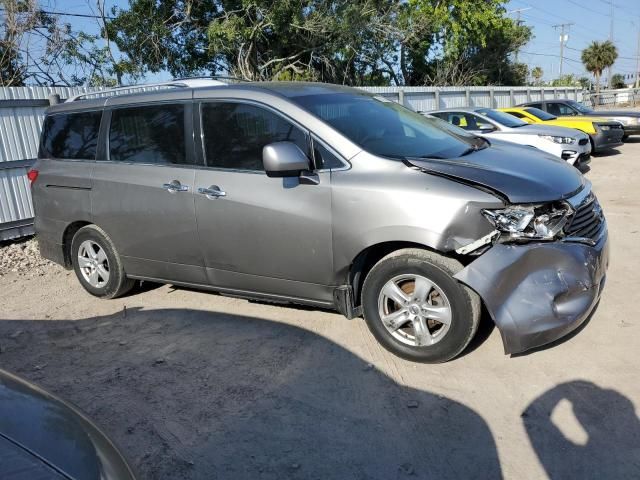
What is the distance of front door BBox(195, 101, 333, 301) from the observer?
3803 mm

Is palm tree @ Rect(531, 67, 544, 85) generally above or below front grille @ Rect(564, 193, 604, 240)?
above

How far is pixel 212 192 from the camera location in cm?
418

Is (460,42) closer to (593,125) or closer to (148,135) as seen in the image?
(593,125)

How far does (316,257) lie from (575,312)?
1.70 metres

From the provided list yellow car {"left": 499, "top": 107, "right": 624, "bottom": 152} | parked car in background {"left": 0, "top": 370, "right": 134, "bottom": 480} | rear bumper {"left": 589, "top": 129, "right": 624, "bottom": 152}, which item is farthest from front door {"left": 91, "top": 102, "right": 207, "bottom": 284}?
rear bumper {"left": 589, "top": 129, "right": 624, "bottom": 152}

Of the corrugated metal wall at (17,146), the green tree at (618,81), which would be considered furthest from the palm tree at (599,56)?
the corrugated metal wall at (17,146)

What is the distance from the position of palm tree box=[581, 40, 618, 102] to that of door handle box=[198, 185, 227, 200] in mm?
61957

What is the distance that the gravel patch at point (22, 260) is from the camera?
6.87 m

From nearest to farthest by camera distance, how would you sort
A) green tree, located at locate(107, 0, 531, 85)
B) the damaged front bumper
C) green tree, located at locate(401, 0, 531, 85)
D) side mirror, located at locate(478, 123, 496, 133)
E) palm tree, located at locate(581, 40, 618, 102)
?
the damaged front bumper < side mirror, located at locate(478, 123, 496, 133) < green tree, located at locate(107, 0, 531, 85) < green tree, located at locate(401, 0, 531, 85) < palm tree, located at locate(581, 40, 618, 102)

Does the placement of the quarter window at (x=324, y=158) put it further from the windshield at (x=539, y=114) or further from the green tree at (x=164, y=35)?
the green tree at (x=164, y=35)

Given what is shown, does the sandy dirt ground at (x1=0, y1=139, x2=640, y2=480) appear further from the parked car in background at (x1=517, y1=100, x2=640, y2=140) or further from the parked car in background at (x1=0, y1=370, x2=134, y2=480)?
the parked car in background at (x1=517, y1=100, x2=640, y2=140)

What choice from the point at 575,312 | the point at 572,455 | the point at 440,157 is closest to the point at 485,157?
the point at 440,157

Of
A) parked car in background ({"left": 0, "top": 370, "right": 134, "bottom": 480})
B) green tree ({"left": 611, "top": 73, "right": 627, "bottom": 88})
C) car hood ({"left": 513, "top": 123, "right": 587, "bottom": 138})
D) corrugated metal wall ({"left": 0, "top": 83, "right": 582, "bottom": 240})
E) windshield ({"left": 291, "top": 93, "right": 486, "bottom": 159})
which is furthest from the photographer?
→ green tree ({"left": 611, "top": 73, "right": 627, "bottom": 88})

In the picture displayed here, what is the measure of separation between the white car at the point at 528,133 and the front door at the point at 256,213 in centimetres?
712
